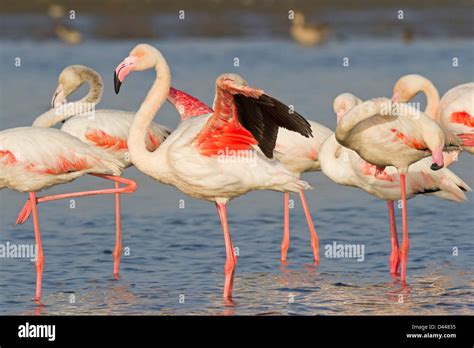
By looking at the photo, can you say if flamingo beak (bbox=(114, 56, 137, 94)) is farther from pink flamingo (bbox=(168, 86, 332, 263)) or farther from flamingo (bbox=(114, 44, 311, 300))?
pink flamingo (bbox=(168, 86, 332, 263))

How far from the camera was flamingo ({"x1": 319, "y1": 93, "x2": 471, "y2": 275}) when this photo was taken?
1170 cm

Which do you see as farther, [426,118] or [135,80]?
[135,80]

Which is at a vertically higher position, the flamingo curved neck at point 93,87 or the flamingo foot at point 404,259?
the flamingo curved neck at point 93,87

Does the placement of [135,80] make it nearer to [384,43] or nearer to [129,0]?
[384,43]

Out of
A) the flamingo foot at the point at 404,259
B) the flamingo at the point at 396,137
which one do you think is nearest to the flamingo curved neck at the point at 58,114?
the flamingo at the point at 396,137

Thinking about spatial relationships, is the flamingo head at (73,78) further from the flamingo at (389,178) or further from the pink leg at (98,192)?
the flamingo at (389,178)

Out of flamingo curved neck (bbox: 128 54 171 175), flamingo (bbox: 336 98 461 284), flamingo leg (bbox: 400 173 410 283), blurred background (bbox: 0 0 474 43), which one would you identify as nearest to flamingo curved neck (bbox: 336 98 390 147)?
flamingo (bbox: 336 98 461 284)

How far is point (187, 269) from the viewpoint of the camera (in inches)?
457

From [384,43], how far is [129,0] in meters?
7.15

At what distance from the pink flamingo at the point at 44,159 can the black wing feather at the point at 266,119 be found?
1.29 meters

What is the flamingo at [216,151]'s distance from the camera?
1013 centimetres

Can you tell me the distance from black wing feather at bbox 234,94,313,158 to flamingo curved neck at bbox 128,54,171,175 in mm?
792
